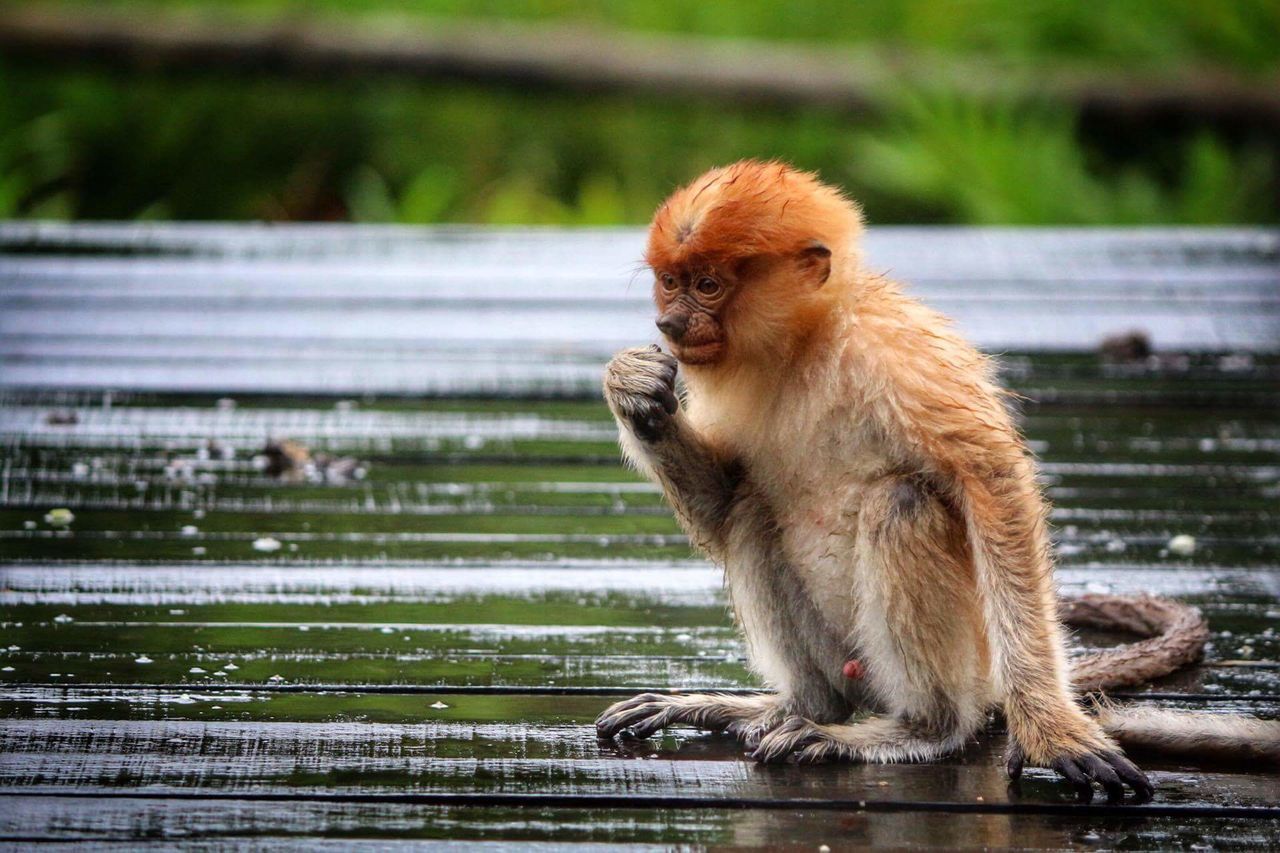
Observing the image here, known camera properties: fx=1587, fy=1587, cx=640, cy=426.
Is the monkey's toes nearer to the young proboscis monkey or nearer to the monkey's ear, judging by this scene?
the young proboscis monkey

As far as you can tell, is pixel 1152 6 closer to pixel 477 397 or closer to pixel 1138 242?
pixel 1138 242

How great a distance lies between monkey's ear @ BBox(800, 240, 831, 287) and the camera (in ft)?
8.71

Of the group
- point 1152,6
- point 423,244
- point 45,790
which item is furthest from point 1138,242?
point 45,790

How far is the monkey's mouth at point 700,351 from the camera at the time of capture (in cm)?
269

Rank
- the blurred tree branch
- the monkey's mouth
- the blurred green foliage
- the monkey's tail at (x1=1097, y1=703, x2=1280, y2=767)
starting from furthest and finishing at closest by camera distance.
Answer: the blurred green foliage < the blurred tree branch < the monkey's mouth < the monkey's tail at (x1=1097, y1=703, x2=1280, y2=767)

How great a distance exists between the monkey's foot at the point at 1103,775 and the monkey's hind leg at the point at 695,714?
1.66 feet

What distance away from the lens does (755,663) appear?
2793 millimetres

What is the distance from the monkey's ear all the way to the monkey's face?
0.13 meters

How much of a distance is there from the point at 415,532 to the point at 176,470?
31.4 inches

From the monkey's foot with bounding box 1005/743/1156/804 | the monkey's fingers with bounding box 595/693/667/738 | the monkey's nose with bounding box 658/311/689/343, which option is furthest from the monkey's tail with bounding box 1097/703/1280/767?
the monkey's nose with bounding box 658/311/689/343

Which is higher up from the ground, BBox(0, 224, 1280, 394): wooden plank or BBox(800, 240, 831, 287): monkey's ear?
BBox(0, 224, 1280, 394): wooden plank

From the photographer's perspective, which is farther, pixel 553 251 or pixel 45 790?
pixel 553 251

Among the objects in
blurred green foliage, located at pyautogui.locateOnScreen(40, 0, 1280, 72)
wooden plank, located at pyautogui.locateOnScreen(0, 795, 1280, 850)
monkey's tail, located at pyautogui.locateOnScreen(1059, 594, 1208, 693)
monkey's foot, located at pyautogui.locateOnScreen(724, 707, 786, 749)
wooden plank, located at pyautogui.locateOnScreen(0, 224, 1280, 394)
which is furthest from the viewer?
A: blurred green foliage, located at pyautogui.locateOnScreen(40, 0, 1280, 72)

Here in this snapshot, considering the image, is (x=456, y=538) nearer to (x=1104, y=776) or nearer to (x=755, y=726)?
(x=755, y=726)
